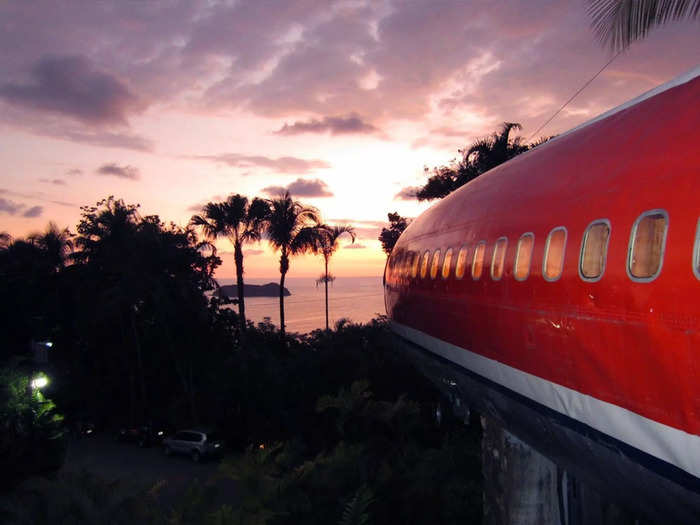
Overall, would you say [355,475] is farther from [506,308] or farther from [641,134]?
[641,134]

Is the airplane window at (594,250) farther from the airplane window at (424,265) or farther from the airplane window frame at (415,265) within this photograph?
the airplane window frame at (415,265)

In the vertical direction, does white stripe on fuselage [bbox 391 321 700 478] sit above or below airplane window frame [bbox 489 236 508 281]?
below

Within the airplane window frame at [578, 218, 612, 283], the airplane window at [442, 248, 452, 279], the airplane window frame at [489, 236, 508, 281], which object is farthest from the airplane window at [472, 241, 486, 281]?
the airplane window frame at [578, 218, 612, 283]

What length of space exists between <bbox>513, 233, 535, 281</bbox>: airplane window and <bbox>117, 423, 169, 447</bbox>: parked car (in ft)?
97.0

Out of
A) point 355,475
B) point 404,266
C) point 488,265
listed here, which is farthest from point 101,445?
point 488,265

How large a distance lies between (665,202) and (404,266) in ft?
35.6

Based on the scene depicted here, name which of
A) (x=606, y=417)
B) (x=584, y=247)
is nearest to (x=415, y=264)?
(x=584, y=247)

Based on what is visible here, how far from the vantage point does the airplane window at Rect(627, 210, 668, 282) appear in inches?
179

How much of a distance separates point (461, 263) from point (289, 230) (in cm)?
2649

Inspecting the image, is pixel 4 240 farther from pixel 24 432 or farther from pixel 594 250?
pixel 594 250

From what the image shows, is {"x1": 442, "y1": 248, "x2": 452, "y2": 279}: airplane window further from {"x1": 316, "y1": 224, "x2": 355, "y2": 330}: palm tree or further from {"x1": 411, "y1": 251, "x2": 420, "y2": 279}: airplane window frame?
{"x1": 316, "y1": 224, "x2": 355, "y2": 330}: palm tree

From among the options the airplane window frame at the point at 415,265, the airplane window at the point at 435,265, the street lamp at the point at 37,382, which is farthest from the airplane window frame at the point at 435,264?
the street lamp at the point at 37,382

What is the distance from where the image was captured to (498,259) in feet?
26.0

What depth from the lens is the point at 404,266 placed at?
50.2ft
